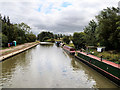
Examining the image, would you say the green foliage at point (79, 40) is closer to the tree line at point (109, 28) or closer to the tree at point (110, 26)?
the tree line at point (109, 28)

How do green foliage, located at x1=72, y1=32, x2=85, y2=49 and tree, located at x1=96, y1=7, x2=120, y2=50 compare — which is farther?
green foliage, located at x1=72, y1=32, x2=85, y2=49

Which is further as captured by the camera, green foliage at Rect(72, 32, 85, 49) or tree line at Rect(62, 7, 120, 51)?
green foliage at Rect(72, 32, 85, 49)

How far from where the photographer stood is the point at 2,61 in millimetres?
19781

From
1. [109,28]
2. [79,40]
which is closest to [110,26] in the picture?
[109,28]

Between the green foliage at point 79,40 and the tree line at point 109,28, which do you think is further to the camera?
the green foliage at point 79,40

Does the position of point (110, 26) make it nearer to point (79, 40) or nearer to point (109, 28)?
point (109, 28)

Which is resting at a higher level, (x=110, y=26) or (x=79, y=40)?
(x=110, y=26)

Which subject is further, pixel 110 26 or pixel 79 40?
pixel 79 40

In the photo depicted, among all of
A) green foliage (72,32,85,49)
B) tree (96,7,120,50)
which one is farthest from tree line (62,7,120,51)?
green foliage (72,32,85,49)

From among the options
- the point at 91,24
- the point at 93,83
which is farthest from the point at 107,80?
the point at 91,24

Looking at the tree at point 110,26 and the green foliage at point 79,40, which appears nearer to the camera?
the tree at point 110,26

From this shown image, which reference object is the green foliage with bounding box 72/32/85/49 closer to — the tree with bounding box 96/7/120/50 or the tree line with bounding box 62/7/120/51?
the tree line with bounding box 62/7/120/51

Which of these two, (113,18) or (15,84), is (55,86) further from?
(113,18)

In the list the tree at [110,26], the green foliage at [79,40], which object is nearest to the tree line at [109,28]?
the tree at [110,26]
